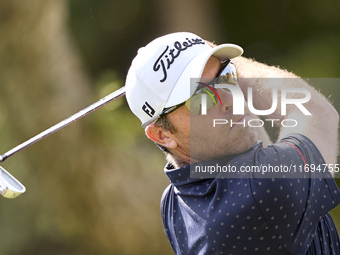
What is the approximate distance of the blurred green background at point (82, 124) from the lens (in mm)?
3809

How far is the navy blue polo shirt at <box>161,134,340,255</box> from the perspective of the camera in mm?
1312

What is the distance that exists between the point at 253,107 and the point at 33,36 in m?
2.77

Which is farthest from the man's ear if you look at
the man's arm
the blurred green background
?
the blurred green background

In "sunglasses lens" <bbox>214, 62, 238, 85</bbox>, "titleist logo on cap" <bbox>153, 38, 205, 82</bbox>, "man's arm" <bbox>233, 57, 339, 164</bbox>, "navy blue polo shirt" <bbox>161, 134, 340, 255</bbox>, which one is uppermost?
"titleist logo on cap" <bbox>153, 38, 205, 82</bbox>

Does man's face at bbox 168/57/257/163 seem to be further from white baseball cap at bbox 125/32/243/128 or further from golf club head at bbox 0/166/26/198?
golf club head at bbox 0/166/26/198

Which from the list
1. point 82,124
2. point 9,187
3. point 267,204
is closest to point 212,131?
point 267,204

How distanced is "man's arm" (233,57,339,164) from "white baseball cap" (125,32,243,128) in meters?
0.25

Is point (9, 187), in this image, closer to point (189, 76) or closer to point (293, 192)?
point (189, 76)

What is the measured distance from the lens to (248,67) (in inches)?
72.5

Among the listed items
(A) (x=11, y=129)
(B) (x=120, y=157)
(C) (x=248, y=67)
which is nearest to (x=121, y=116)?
(B) (x=120, y=157)

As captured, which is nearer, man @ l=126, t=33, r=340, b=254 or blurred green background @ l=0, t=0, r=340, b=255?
man @ l=126, t=33, r=340, b=254

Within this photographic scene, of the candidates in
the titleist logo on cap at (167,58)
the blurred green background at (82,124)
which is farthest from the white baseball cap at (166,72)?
the blurred green background at (82,124)

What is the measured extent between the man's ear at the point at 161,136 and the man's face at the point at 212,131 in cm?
2

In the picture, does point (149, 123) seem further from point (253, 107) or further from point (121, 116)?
point (121, 116)
